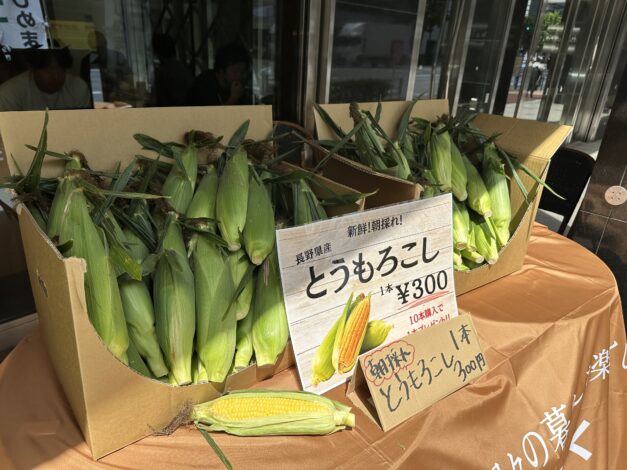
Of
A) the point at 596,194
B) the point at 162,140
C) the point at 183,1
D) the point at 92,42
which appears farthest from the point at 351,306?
the point at 183,1

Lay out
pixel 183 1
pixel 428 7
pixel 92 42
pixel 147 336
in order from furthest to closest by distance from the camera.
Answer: pixel 428 7 < pixel 183 1 < pixel 92 42 < pixel 147 336

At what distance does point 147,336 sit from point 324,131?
2.46ft

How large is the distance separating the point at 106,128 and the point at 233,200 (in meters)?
0.34

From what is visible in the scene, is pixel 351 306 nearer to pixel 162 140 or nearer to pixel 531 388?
pixel 531 388

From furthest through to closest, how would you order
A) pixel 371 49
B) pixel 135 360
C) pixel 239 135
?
pixel 371 49 < pixel 239 135 < pixel 135 360

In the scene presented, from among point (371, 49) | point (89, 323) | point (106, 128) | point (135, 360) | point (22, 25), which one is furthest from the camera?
point (371, 49)

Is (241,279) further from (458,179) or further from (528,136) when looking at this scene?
(528,136)

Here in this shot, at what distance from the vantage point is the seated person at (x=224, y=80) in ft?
9.36

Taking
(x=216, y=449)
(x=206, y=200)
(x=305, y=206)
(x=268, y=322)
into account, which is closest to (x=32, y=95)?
(x=206, y=200)

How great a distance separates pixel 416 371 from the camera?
76 cm

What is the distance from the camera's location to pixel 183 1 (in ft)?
9.95

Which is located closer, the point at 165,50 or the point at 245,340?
the point at 245,340

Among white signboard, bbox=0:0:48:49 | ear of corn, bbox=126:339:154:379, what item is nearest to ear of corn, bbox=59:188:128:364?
ear of corn, bbox=126:339:154:379

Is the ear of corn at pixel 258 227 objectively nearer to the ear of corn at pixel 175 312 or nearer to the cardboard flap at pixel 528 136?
the ear of corn at pixel 175 312
